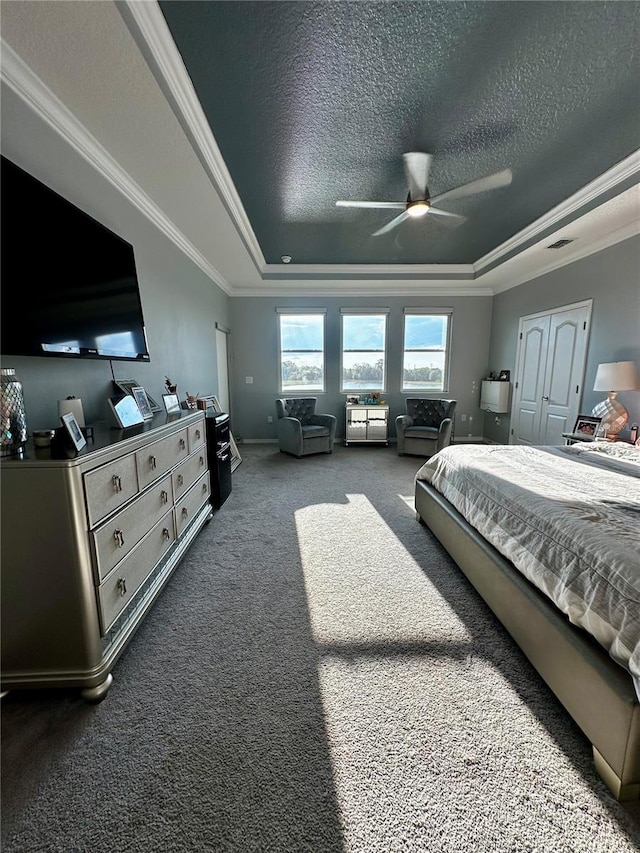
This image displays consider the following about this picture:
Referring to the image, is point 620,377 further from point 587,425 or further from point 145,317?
point 145,317

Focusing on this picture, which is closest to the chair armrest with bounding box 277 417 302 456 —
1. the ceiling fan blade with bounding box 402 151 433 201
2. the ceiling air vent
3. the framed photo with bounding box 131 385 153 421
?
the framed photo with bounding box 131 385 153 421

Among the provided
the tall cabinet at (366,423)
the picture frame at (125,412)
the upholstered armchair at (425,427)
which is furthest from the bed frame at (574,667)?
the tall cabinet at (366,423)

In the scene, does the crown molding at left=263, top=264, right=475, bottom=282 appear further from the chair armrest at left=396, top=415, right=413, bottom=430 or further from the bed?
the bed

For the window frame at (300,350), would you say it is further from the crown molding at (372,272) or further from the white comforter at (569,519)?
the white comforter at (569,519)

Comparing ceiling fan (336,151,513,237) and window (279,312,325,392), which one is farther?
window (279,312,325,392)

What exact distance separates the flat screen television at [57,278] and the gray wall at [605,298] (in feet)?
15.0

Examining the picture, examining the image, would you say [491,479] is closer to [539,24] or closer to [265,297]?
[539,24]

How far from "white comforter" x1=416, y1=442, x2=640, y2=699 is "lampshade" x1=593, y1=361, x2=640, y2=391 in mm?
819

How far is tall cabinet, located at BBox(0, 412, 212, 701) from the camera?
1.26 meters

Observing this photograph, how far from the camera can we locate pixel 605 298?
12.2ft

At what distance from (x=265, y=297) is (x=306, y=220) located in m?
2.37

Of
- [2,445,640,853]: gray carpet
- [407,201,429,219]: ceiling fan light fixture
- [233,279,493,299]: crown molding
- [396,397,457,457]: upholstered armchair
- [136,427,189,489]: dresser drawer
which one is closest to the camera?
[2,445,640,853]: gray carpet

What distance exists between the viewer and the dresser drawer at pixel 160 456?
1783 millimetres

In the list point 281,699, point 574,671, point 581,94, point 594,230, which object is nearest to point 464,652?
point 574,671
